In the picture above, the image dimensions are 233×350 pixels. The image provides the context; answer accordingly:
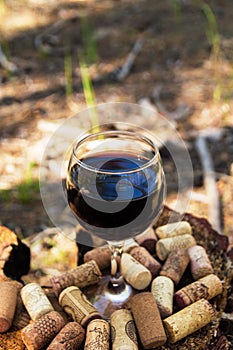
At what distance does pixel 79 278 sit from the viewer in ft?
4.06

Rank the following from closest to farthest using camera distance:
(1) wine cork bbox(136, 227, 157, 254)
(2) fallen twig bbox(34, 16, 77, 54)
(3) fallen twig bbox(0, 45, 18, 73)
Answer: (1) wine cork bbox(136, 227, 157, 254), (3) fallen twig bbox(0, 45, 18, 73), (2) fallen twig bbox(34, 16, 77, 54)

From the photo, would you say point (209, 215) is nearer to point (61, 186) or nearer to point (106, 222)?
point (61, 186)

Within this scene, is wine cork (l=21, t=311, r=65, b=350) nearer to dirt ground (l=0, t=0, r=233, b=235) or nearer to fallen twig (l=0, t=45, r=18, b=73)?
dirt ground (l=0, t=0, r=233, b=235)

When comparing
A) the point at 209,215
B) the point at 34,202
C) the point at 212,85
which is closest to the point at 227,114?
the point at 212,85

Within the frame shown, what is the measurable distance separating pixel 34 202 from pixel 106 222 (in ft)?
4.42

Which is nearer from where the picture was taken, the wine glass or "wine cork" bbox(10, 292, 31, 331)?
the wine glass

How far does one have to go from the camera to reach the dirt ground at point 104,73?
2498 millimetres

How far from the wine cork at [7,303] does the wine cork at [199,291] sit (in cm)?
36

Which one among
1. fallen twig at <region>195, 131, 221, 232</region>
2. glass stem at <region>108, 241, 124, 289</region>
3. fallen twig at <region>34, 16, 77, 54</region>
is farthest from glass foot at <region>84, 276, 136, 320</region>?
fallen twig at <region>34, 16, 77, 54</region>

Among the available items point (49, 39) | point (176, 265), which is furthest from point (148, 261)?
point (49, 39)

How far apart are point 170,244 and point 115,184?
389 mm

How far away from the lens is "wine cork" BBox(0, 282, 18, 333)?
43.1 inches

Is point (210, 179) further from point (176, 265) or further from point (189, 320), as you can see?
point (189, 320)

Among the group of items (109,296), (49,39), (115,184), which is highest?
(115,184)
